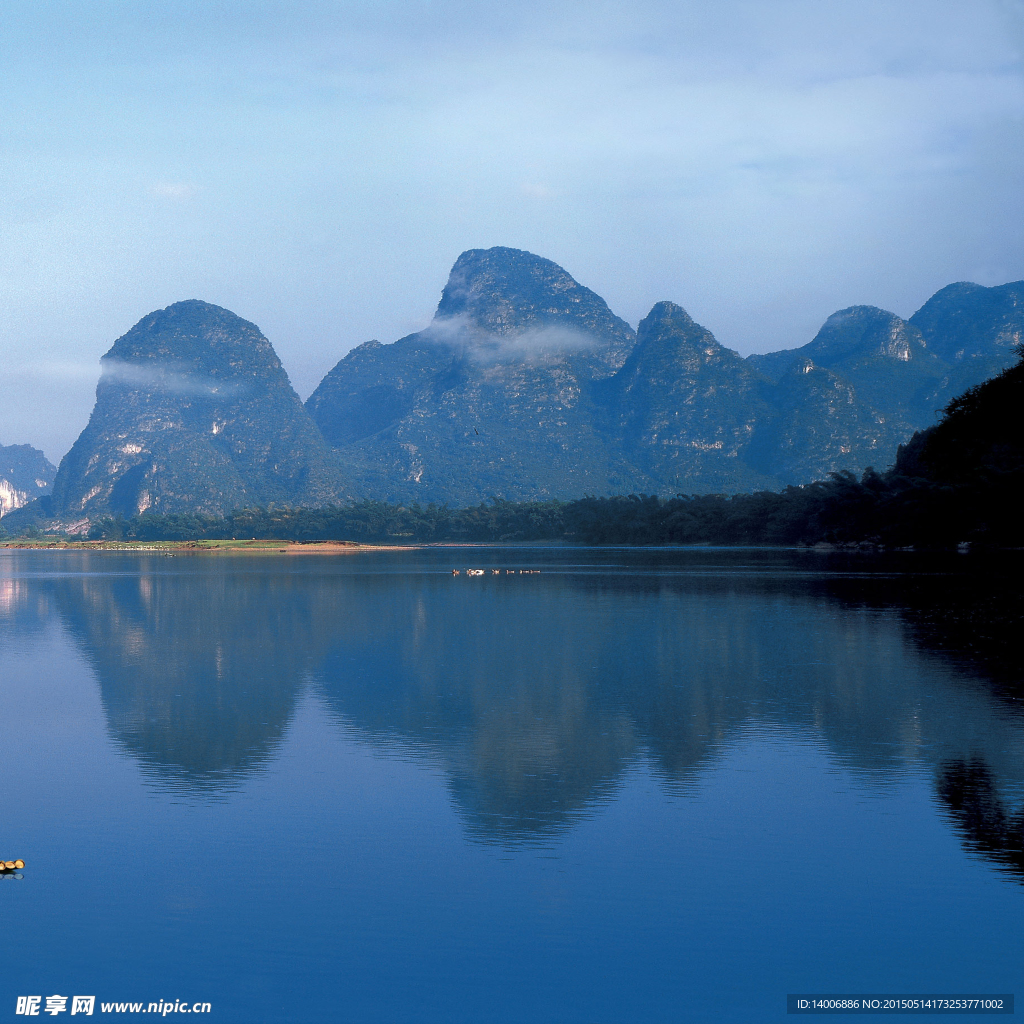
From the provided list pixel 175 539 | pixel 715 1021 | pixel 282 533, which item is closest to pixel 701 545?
pixel 282 533

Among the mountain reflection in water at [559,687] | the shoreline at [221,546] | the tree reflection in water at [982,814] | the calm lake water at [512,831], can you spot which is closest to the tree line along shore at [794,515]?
the mountain reflection in water at [559,687]

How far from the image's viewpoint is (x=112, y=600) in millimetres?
42062

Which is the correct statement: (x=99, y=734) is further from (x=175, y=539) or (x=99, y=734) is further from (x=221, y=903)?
(x=175, y=539)

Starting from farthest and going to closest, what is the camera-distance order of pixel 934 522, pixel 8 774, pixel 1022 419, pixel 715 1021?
pixel 934 522
pixel 1022 419
pixel 8 774
pixel 715 1021

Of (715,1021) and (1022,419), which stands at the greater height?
(1022,419)

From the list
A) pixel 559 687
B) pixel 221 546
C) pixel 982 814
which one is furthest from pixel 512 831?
A: pixel 221 546

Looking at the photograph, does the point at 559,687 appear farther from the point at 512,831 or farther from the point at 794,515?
the point at 794,515

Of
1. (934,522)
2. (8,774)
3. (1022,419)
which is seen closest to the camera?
(8,774)

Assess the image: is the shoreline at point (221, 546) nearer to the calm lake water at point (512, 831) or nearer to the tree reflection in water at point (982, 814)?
the calm lake water at point (512, 831)

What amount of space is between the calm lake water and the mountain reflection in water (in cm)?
9

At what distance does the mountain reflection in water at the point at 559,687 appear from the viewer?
12789 millimetres

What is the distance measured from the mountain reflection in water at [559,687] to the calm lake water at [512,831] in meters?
0.09

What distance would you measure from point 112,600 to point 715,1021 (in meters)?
38.8

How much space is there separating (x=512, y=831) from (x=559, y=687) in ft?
28.8
